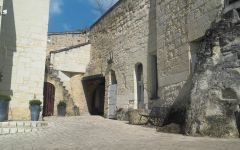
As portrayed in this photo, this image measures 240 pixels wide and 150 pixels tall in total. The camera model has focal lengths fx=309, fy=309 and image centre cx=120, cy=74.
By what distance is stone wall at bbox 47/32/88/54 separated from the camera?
19656 millimetres

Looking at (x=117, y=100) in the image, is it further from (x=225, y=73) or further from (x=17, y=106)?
(x=225, y=73)

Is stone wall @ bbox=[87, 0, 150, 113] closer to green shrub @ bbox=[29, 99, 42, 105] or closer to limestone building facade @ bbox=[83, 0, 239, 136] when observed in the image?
limestone building facade @ bbox=[83, 0, 239, 136]

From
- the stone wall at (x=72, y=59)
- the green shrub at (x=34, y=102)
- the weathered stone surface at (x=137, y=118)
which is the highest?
the stone wall at (x=72, y=59)

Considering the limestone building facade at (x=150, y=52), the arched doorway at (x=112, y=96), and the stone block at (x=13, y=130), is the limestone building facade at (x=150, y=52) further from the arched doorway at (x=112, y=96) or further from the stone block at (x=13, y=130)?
the stone block at (x=13, y=130)

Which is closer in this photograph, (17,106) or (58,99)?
(17,106)

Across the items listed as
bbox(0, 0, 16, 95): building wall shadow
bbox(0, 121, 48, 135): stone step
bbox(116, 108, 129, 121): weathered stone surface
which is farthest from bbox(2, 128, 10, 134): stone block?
bbox(116, 108, 129, 121): weathered stone surface

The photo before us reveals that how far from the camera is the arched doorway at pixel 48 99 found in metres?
16.1

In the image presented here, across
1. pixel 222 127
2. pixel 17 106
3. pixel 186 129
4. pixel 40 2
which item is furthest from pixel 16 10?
pixel 222 127

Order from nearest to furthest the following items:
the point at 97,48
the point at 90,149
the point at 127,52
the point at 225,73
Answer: the point at 90,149 → the point at 225,73 → the point at 127,52 → the point at 97,48

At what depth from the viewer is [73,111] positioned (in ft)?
52.0

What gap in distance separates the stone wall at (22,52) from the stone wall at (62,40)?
27.2ft

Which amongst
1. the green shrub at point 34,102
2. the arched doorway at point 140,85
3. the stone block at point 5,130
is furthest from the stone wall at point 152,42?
the stone block at point 5,130

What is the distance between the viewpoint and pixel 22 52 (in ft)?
35.6

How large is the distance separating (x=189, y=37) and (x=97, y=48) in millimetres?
8739
